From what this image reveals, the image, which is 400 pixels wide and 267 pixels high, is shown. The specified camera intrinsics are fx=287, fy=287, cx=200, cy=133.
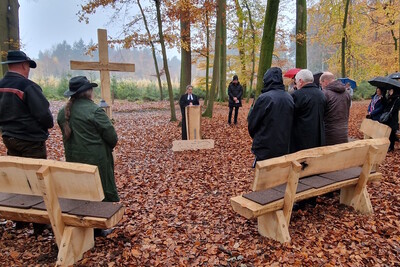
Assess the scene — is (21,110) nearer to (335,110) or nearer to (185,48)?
(335,110)

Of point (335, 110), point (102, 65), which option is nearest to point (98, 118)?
point (335, 110)

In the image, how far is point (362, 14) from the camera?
16141 millimetres

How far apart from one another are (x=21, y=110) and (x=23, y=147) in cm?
46

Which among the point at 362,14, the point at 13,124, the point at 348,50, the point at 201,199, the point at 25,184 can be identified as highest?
the point at 362,14

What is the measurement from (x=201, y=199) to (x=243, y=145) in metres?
3.68

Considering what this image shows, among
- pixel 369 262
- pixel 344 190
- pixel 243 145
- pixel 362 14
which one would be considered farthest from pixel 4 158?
pixel 362 14

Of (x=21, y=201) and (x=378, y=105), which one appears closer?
(x=21, y=201)

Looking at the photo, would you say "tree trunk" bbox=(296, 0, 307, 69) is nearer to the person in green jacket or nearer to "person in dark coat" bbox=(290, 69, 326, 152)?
"person in dark coat" bbox=(290, 69, 326, 152)

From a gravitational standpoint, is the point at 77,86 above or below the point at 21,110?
above

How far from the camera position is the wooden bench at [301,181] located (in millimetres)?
2944

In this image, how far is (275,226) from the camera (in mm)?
3217

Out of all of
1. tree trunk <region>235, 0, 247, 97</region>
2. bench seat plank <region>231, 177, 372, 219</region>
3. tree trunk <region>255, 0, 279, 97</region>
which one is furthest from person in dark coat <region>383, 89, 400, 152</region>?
tree trunk <region>235, 0, 247, 97</region>

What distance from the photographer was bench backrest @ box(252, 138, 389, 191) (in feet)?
9.46

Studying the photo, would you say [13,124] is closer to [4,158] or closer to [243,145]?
[4,158]
